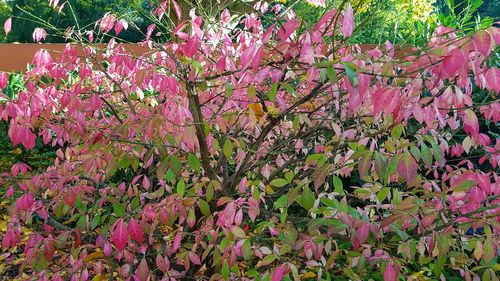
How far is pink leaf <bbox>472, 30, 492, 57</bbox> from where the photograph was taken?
1.44 metres

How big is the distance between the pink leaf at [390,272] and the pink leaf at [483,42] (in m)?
0.86

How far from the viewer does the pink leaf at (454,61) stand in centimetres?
144

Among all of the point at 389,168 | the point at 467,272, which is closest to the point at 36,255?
the point at 389,168

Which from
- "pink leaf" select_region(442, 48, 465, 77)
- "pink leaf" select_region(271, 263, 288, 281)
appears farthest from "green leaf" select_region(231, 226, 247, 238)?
"pink leaf" select_region(442, 48, 465, 77)

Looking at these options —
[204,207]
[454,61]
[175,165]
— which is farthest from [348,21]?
[204,207]

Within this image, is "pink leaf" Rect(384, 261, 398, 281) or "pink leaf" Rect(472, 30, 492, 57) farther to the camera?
"pink leaf" Rect(384, 261, 398, 281)

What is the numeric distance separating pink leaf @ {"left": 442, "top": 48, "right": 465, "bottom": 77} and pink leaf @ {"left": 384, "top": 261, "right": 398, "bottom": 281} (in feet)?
2.64

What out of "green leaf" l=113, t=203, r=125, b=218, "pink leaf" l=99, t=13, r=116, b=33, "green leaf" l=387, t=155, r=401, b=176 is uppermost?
"pink leaf" l=99, t=13, r=116, b=33

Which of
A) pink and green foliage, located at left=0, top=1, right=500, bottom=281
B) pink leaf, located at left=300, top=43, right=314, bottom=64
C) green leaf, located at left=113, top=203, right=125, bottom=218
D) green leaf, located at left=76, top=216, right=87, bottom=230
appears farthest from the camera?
green leaf, located at left=76, top=216, right=87, bottom=230

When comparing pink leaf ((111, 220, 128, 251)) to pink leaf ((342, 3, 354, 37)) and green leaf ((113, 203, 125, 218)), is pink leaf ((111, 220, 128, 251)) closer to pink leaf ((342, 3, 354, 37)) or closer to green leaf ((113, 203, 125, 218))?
green leaf ((113, 203, 125, 218))

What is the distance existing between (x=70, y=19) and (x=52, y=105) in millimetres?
19442

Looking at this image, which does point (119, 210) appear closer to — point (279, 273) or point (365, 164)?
point (279, 273)

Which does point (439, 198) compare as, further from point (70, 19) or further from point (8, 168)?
point (70, 19)

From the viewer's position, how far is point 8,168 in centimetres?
560
